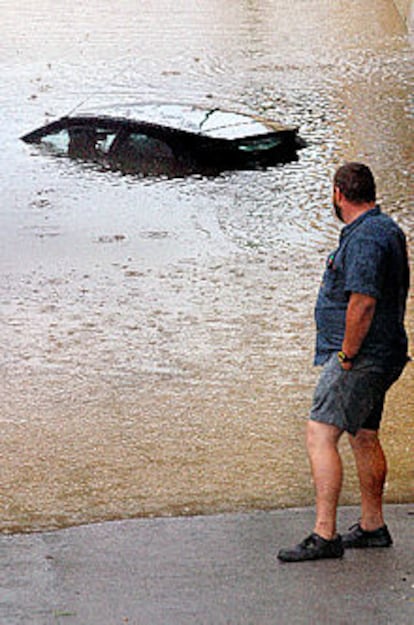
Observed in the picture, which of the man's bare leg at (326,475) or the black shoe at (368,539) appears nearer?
the man's bare leg at (326,475)

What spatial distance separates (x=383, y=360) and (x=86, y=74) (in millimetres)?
22558

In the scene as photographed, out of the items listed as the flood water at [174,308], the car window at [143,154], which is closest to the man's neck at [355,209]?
the flood water at [174,308]

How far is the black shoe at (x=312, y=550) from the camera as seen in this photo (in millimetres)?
5105

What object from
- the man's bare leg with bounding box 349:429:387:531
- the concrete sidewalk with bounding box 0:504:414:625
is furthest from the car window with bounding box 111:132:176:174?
the man's bare leg with bounding box 349:429:387:531

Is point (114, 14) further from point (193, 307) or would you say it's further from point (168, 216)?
point (193, 307)

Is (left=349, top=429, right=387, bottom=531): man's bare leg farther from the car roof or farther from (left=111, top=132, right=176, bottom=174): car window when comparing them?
(left=111, top=132, right=176, bottom=174): car window

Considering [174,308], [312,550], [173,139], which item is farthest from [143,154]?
[312,550]

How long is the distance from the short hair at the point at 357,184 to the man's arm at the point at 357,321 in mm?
483

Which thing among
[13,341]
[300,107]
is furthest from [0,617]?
[300,107]

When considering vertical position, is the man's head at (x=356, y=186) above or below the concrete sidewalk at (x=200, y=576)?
above

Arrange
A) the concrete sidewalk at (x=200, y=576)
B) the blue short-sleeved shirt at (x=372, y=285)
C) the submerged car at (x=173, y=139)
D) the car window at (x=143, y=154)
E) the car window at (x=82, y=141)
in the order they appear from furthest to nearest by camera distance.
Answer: the car window at (x=82, y=141), the car window at (x=143, y=154), the submerged car at (x=173, y=139), the blue short-sleeved shirt at (x=372, y=285), the concrete sidewalk at (x=200, y=576)

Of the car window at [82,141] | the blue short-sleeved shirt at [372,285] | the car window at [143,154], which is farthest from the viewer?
the car window at [82,141]

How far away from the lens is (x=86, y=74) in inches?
1045

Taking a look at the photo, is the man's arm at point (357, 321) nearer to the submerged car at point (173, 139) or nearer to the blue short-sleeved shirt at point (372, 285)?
the blue short-sleeved shirt at point (372, 285)
